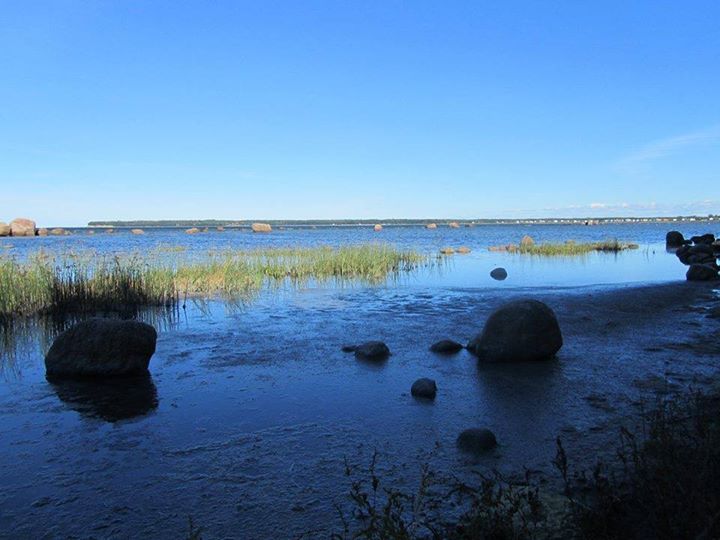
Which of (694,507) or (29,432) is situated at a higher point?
(694,507)

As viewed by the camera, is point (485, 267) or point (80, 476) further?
point (485, 267)

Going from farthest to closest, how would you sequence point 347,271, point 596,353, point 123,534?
point 347,271, point 596,353, point 123,534

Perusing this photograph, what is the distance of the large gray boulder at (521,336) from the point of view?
10.5 m

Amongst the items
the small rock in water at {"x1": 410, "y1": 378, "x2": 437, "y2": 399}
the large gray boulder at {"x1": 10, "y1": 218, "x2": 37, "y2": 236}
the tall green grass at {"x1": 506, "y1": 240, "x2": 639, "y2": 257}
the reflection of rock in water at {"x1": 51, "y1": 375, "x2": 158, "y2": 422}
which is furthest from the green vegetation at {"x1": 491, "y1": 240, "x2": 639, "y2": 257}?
the large gray boulder at {"x1": 10, "y1": 218, "x2": 37, "y2": 236}

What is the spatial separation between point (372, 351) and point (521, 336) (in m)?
2.94

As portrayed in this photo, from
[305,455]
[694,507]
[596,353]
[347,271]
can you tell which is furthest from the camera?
[347,271]

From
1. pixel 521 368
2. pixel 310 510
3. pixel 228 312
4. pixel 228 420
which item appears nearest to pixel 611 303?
pixel 521 368

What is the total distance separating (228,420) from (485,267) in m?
26.1

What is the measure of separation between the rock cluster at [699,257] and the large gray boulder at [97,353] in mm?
23229

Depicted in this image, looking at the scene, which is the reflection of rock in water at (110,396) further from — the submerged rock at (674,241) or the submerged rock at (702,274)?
the submerged rock at (674,241)

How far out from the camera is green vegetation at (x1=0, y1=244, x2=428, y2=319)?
16.2 m

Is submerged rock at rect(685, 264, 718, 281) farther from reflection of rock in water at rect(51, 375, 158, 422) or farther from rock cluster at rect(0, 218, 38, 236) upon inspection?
rock cluster at rect(0, 218, 38, 236)

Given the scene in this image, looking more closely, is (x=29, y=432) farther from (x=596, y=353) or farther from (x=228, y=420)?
(x=596, y=353)

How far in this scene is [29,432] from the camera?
7.14 m
